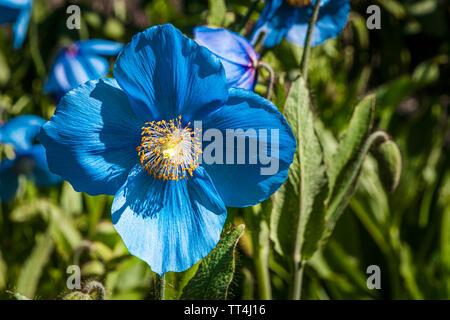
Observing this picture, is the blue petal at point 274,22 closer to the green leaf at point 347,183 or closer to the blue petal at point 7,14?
the green leaf at point 347,183

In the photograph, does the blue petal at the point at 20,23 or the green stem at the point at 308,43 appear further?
the blue petal at the point at 20,23

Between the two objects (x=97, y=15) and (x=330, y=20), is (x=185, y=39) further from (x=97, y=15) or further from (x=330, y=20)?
(x=97, y=15)

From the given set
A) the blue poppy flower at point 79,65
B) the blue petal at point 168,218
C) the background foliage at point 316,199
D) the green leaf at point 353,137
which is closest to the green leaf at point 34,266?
the background foliage at point 316,199

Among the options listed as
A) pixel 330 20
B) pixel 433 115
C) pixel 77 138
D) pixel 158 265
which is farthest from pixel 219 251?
pixel 433 115

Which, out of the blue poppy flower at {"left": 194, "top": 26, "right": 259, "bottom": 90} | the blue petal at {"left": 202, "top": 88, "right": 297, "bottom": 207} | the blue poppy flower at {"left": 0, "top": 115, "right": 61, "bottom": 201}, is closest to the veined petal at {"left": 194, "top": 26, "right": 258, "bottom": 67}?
the blue poppy flower at {"left": 194, "top": 26, "right": 259, "bottom": 90}

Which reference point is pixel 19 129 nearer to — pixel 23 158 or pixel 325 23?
pixel 23 158
